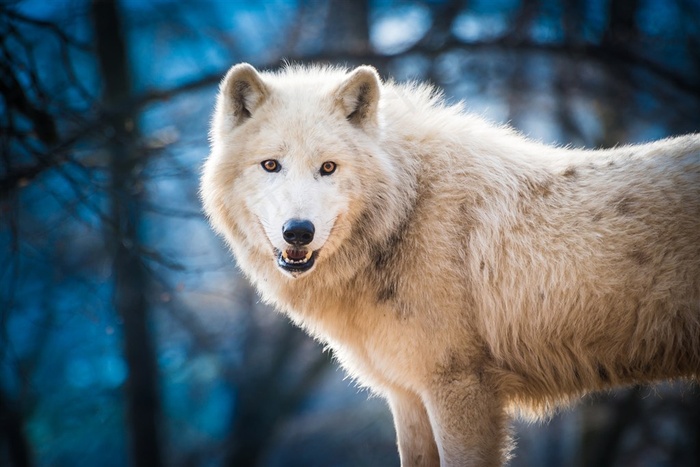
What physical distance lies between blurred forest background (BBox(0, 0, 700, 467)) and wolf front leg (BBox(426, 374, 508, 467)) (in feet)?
14.0

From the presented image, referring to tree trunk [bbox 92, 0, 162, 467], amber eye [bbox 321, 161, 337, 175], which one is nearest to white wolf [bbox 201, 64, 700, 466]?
amber eye [bbox 321, 161, 337, 175]

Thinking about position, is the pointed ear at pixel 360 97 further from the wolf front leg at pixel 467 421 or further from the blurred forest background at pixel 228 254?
the blurred forest background at pixel 228 254

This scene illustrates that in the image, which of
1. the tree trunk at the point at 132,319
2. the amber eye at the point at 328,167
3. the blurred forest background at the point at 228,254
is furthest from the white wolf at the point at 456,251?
the tree trunk at the point at 132,319

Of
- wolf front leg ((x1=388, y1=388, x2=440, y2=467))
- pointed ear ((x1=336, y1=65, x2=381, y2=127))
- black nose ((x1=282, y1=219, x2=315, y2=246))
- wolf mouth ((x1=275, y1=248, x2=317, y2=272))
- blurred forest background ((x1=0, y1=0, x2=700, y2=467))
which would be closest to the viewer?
black nose ((x1=282, y1=219, x2=315, y2=246))

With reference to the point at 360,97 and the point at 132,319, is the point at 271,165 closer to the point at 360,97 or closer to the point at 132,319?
the point at 360,97

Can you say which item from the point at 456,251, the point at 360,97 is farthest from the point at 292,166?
the point at 456,251

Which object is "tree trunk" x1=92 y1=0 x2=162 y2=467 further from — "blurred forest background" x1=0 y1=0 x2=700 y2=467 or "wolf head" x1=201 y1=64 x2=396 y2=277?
"wolf head" x1=201 y1=64 x2=396 y2=277

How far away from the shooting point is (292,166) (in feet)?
12.5

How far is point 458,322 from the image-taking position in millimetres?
3793

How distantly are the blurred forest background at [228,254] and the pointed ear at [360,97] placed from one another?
342 centimetres

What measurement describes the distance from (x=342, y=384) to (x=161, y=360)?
15.1ft

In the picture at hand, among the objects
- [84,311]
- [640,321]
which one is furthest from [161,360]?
[640,321]

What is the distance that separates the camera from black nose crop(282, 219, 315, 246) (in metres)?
3.54

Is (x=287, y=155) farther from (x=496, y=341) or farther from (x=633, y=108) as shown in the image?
(x=633, y=108)
